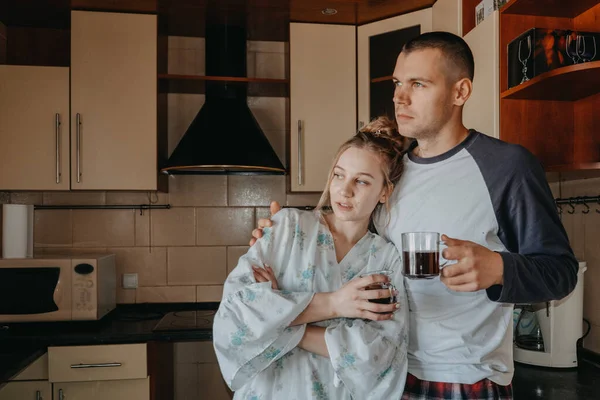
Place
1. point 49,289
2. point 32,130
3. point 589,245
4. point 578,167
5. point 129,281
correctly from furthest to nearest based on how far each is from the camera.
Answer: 1. point 129,281
2. point 32,130
3. point 49,289
4. point 589,245
5. point 578,167

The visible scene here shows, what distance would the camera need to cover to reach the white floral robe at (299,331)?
1.19 meters

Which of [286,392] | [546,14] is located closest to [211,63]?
[546,14]

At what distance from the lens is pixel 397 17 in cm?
273

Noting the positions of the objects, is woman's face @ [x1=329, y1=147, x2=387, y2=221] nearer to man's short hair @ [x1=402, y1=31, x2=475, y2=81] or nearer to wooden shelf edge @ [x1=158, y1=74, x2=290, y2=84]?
man's short hair @ [x1=402, y1=31, x2=475, y2=81]

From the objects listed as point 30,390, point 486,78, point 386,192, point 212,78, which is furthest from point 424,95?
point 30,390

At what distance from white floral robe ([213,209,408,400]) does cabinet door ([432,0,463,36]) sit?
135 centimetres

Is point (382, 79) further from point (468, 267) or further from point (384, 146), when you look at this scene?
point (468, 267)

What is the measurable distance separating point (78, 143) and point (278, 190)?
1113mm

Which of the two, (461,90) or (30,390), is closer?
(461,90)

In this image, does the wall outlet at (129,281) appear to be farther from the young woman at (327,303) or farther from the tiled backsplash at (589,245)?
the tiled backsplash at (589,245)

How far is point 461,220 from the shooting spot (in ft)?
4.36

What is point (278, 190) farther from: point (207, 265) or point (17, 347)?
point (17, 347)

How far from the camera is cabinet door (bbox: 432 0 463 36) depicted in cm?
229

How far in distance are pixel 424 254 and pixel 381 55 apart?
73.3 inches
